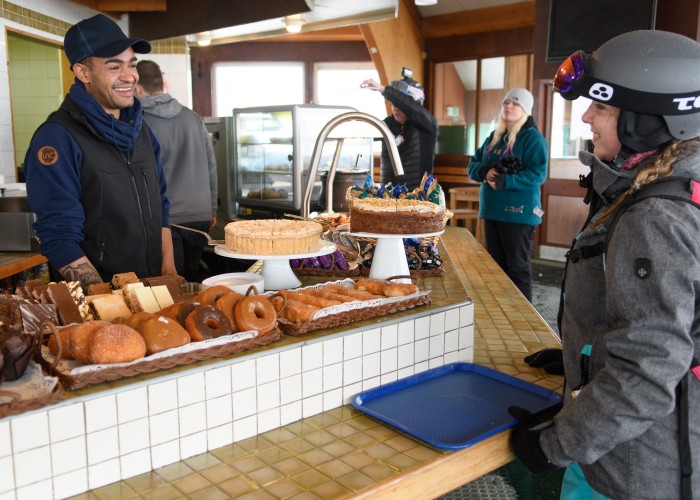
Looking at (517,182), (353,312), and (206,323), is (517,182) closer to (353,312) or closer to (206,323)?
(353,312)

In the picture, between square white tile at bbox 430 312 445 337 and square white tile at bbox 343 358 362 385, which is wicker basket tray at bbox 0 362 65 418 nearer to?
square white tile at bbox 343 358 362 385

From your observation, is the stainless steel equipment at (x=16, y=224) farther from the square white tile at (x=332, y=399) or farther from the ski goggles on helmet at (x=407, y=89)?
the square white tile at (x=332, y=399)

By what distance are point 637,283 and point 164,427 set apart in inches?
40.8

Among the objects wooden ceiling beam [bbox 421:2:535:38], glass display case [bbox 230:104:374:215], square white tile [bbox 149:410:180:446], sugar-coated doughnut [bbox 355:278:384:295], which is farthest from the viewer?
wooden ceiling beam [bbox 421:2:535:38]

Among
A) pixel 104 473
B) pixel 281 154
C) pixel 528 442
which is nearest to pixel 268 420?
pixel 104 473

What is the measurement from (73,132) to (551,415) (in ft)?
6.41

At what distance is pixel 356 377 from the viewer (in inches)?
68.3

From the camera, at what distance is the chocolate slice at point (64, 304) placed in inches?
59.6

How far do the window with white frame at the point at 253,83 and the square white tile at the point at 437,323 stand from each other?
1036 centimetres

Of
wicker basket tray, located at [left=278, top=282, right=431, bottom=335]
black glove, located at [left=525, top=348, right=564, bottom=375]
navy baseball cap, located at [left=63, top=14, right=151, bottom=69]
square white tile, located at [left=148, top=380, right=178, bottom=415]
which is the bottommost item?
black glove, located at [left=525, top=348, right=564, bottom=375]

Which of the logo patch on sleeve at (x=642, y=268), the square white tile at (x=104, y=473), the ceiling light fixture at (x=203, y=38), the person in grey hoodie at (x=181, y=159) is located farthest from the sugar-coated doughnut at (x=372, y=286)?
the ceiling light fixture at (x=203, y=38)

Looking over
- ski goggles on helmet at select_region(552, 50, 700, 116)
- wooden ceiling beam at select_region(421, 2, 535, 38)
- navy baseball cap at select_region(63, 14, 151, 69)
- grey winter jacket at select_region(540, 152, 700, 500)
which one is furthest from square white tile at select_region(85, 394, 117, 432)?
wooden ceiling beam at select_region(421, 2, 535, 38)

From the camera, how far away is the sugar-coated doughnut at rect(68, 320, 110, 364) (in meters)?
1.35

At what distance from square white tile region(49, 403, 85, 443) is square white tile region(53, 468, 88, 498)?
0.08 metres
